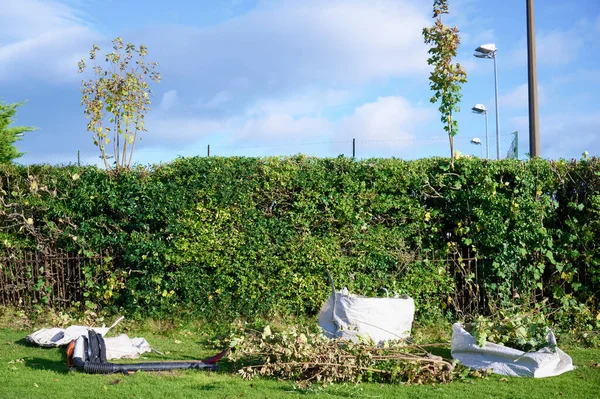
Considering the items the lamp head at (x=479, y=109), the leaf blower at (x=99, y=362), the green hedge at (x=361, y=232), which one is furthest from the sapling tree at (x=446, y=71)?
the lamp head at (x=479, y=109)

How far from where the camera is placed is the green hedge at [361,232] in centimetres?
946

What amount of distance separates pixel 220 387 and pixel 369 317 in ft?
7.51

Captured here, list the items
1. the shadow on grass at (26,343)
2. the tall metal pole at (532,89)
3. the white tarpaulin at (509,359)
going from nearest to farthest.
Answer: the white tarpaulin at (509,359) → the shadow on grass at (26,343) → the tall metal pole at (532,89)

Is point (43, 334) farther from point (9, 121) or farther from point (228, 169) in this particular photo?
point (9, 121)

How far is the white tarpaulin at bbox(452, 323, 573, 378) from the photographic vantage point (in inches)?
284

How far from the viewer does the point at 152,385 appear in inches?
258

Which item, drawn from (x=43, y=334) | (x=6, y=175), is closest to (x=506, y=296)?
(x=43, y=334)

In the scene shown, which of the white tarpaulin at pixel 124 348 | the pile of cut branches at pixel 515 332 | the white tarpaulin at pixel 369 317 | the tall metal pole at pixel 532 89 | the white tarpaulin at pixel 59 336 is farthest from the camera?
the tall metal pole at pixel 532 89

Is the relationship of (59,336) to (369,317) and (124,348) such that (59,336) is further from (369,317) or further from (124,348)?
(369,317)

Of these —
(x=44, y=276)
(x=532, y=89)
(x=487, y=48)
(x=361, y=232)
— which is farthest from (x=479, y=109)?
(x=44, y=276)

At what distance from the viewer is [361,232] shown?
9508mm

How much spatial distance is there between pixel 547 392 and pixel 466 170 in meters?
3.83

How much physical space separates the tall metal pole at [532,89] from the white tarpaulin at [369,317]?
4434 millimetres

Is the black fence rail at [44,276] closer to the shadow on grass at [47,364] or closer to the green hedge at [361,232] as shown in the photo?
the green hedge at [361,232]
